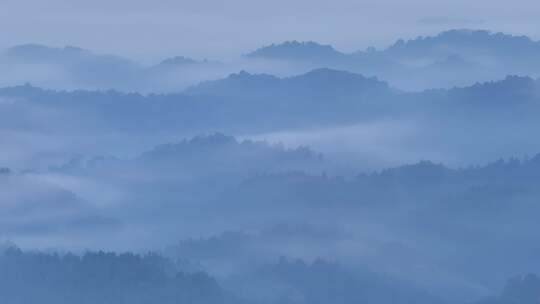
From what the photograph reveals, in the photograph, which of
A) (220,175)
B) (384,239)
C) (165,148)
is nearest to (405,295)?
(384,239)

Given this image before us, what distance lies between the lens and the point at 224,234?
106688mm

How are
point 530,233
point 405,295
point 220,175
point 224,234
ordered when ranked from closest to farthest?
1. point 405,295
2. point 530,233
3. point 224,234
4. point 220,175

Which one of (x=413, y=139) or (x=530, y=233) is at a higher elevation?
(x=413, y=139)

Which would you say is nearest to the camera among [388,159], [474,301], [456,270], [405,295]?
[474,301]

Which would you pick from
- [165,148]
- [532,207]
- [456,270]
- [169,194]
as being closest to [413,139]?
[165,148]

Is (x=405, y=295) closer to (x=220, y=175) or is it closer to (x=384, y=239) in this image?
(x=384, y=239)

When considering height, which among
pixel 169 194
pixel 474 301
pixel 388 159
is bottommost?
pixel 474 301

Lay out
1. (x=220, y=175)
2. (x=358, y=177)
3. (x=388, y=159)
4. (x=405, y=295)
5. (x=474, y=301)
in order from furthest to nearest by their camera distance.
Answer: (x=388, y=159), (x=220, y=175), (x=358, y=177), (x=405, y=295), (x=474, y=301)

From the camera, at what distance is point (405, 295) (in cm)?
8169

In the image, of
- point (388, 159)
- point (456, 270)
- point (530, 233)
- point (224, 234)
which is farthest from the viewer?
point (388, 159)

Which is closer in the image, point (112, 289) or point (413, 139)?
point (112, 289)

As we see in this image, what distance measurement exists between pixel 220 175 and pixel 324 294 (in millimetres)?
64457

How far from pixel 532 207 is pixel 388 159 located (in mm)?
55563

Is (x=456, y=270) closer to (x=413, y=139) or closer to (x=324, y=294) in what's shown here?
(x=324, y=294)
